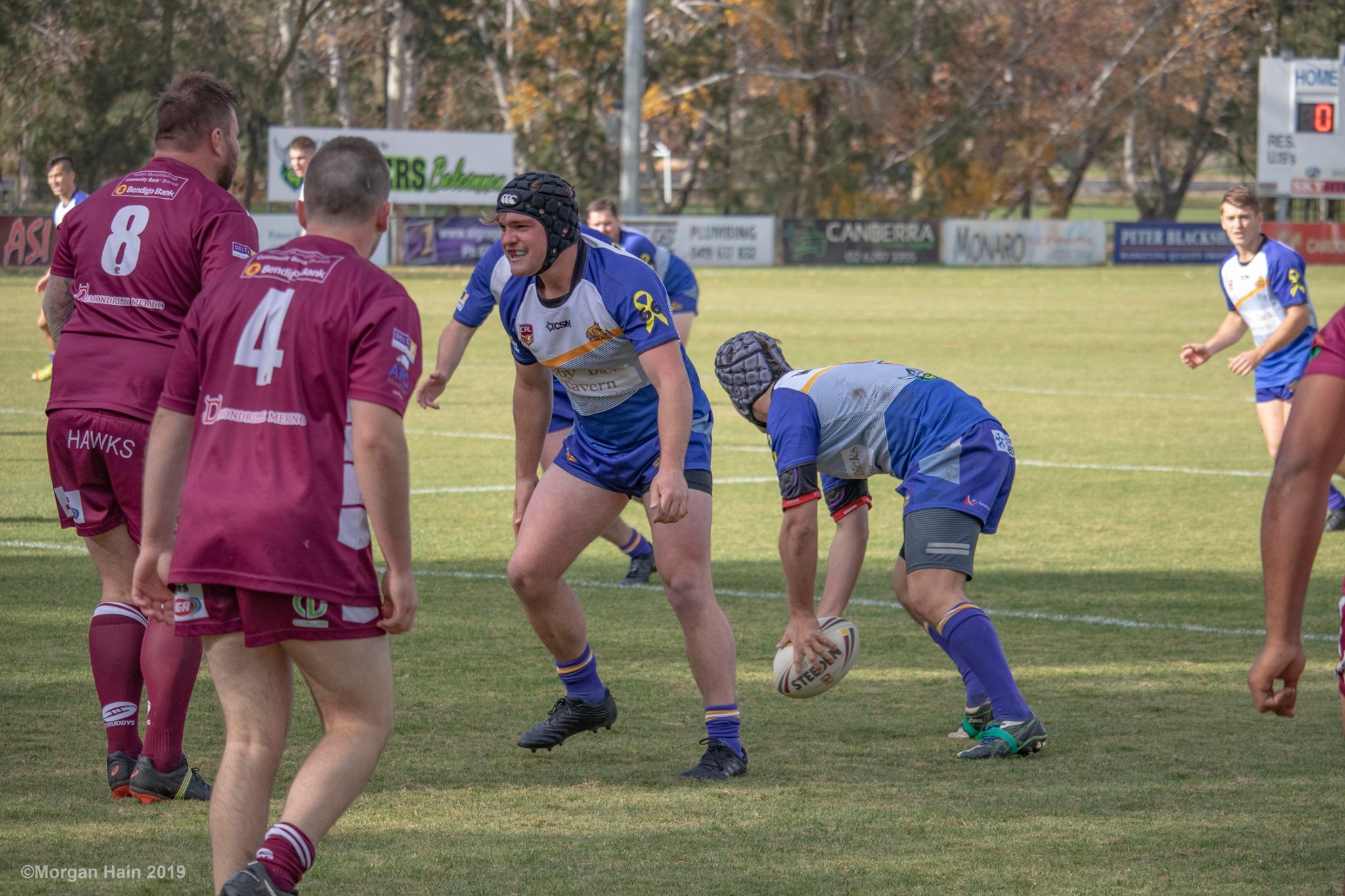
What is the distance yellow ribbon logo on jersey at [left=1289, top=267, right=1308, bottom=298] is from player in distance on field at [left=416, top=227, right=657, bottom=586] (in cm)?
532

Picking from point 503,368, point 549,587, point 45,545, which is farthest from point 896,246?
point 549,587

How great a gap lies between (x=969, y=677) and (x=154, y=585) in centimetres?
336

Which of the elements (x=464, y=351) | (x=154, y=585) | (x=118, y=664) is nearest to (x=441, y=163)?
(x=464, y=351)

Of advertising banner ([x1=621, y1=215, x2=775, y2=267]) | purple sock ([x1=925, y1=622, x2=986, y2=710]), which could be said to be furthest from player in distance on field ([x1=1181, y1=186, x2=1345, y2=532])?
advertising banner ([x1=621, y1=215, x2=775, y2=267])

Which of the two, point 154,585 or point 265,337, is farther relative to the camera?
point 154,585

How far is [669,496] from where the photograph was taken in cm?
543

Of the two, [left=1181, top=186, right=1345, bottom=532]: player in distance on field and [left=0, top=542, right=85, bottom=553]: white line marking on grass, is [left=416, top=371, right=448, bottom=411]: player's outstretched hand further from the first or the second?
[left=1181, top=186, right=1345, bottom=532]: player in distance on field

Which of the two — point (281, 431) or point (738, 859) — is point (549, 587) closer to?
point (738, 859)

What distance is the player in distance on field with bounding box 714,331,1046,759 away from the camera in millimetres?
6031

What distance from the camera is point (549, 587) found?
20.2ft

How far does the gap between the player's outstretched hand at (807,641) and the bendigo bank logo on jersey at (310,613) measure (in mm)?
2408

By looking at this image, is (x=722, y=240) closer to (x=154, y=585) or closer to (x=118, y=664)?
(x=118, y=664)

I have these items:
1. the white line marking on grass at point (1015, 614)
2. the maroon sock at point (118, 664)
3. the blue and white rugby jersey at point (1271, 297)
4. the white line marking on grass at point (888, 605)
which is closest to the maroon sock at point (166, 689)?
the maroon sock at point (118, 664)

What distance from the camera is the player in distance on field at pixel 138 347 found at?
5.40 m
